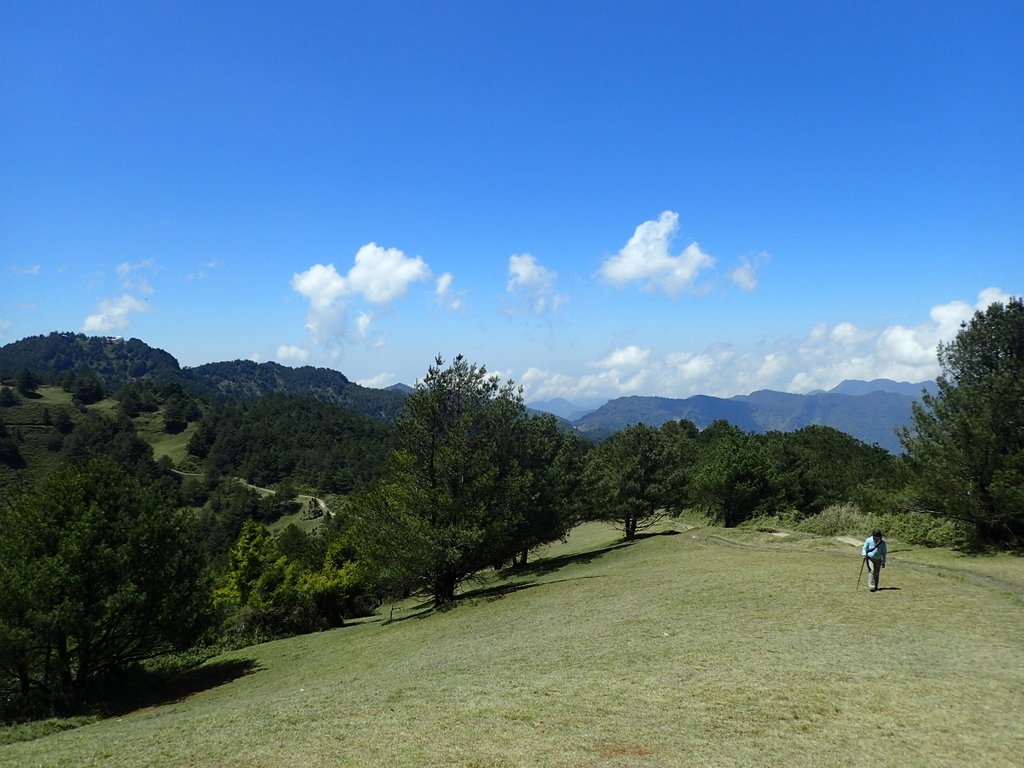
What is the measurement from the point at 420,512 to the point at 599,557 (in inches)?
652

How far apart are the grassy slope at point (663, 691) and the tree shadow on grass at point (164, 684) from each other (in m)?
1.22

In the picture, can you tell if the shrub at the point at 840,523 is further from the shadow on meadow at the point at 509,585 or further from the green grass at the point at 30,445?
the green grass at the point at 30,445

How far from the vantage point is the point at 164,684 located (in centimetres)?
2545

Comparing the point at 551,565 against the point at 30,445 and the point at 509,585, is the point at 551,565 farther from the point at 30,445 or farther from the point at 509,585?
the point at 30,445

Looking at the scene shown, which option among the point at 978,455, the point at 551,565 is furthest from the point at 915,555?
the point at 551,565

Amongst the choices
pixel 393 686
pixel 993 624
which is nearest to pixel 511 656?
pixel 393 686

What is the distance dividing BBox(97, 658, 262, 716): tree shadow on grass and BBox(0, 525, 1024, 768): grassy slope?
1217 millimetres

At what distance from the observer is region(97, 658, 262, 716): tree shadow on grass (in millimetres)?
21780

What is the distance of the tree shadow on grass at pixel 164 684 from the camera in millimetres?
21780

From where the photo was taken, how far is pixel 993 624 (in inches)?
605

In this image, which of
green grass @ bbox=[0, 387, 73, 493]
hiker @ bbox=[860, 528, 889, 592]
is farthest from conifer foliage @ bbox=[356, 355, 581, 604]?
green grass @ bbox=[0, 387, 73, 493]

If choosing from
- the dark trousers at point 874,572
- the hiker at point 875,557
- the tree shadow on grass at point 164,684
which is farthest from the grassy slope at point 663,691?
the tree shadow on grass at point 164,684

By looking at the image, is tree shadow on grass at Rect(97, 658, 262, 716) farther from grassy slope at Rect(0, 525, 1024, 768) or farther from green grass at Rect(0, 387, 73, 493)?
green grass at Rect(0, 387, 73, 493)

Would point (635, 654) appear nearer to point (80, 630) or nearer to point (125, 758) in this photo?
point (125, 758)
